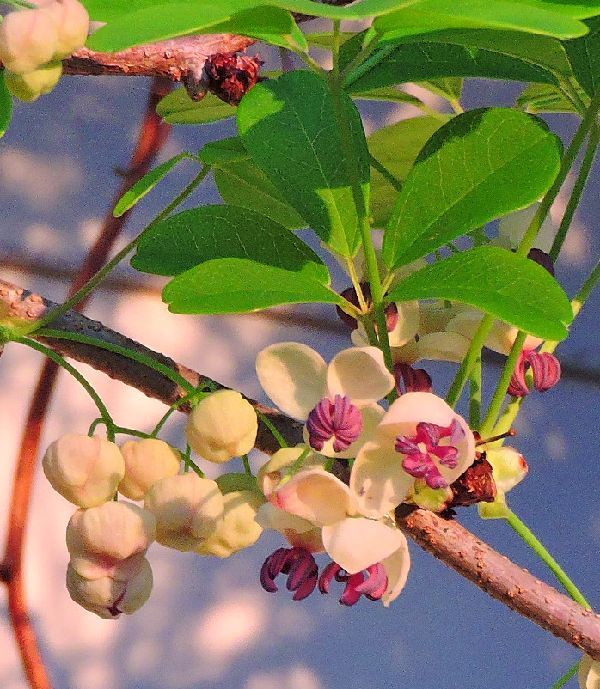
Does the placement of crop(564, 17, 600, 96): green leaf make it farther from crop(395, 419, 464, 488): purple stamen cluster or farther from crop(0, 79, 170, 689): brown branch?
crop(0, 79, 170, 689): brown branch

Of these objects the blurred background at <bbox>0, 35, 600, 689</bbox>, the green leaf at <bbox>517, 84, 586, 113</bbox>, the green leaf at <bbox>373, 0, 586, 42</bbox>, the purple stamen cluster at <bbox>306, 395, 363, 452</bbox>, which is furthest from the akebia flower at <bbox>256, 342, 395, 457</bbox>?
the blurred background at <bbox>0, 35, 600, 689</bbox>

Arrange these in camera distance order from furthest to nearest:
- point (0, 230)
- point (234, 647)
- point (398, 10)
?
point (234, 647) → point (0, 230) → point (398, 10)

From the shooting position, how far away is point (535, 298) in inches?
10.7

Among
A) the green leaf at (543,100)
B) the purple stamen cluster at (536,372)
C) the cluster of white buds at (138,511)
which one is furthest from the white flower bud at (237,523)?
the green leaf at (543,100)

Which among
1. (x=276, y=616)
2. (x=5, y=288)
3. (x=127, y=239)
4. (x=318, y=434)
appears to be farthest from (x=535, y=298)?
Result: (x=276, y=616)

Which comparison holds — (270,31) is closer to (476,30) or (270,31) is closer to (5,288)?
(476,30)

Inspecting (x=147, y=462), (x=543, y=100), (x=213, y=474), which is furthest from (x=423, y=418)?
(x=213, y=474)

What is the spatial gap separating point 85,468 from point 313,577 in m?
0.09

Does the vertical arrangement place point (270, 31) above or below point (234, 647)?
above

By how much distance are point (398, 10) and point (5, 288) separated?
0.21m

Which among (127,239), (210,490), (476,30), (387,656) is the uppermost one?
(476,30)

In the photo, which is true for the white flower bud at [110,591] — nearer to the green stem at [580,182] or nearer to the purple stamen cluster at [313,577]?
the purple stamen cluster at [313,577]

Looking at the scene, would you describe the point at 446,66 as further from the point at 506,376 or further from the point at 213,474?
the point at 213,474

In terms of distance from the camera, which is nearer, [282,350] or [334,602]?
[282,350]
